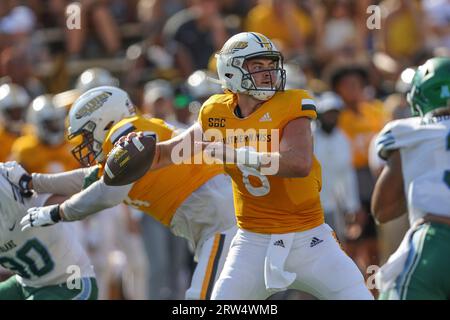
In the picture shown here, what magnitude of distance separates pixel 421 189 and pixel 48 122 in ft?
17.0

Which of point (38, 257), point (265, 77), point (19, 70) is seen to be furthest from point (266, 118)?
point (19, 70)

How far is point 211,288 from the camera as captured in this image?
7246mm

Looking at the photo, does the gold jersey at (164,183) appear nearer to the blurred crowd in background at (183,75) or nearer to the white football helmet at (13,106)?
the blurred crowd in background at (183,75)

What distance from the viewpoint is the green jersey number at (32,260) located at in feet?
23.5

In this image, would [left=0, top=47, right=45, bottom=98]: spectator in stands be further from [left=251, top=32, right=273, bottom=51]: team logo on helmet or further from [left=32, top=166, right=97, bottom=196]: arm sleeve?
[left=251, top=32, right=273, bottom=51]: team logo on helmet

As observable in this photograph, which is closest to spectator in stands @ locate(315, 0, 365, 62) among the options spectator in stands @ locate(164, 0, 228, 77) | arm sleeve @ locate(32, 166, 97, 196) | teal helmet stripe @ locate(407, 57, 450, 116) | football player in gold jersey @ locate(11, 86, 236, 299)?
spectator in stands @ locate(164, 0, 228, 77)

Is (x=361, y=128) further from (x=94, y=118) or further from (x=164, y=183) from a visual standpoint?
(x=94, y=118)

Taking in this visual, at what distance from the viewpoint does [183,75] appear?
40.8 feet

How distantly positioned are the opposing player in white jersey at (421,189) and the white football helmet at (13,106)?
572cm

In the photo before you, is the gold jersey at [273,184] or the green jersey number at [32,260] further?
the green jersey number at [32,260]

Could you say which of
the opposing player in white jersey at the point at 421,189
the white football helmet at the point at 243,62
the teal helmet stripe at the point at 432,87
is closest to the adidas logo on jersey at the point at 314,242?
the opposing player in white jersey at the point at 421,189

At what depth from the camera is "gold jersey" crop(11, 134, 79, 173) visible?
10625 millimetres

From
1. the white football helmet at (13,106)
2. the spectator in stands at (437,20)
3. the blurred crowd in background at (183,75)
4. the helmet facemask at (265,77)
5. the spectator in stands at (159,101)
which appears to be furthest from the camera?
the spectator in stands at (437,20)
